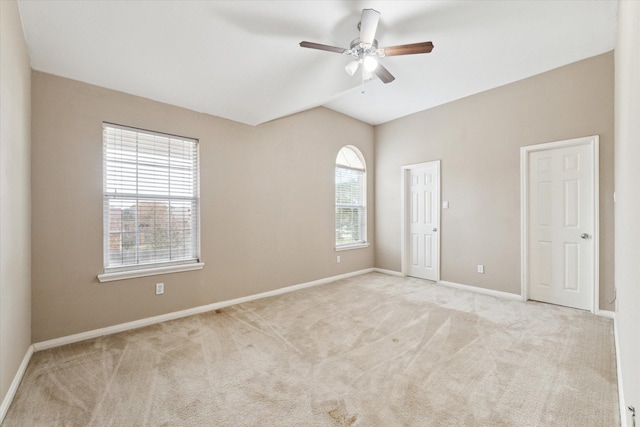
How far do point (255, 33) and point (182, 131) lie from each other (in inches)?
62.1

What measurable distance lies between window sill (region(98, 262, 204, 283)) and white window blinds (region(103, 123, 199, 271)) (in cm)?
7

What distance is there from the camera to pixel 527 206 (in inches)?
153

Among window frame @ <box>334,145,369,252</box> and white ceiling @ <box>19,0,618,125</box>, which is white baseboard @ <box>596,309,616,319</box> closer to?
white ceiling @ <box>19,0,618,125</box>

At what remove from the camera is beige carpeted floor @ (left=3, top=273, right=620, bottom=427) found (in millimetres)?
1761

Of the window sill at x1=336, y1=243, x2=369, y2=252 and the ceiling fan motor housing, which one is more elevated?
the ceiling fan motor housing

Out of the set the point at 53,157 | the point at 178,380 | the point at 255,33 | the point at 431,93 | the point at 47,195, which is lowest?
the point at 178,380

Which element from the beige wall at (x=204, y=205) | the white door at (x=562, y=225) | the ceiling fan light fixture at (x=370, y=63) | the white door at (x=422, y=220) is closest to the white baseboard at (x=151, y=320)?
the beige wall at (x=204, y=205)

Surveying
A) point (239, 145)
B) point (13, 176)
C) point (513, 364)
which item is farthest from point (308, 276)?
point (13, 176)

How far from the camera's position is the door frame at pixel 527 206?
10.9ft

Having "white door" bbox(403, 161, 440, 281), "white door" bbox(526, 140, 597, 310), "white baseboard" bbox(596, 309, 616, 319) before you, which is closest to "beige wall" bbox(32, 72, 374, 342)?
"white door" bbox(403, 161, 440, 281)

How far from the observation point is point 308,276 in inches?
185

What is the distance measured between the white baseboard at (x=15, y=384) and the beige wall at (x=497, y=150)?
495cm

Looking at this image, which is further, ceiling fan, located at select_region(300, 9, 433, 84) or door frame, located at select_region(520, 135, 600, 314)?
door frame, located at select_region(520, 135, 600, 314)

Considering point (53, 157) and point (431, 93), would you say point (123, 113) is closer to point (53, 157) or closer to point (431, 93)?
point (53, 157)
